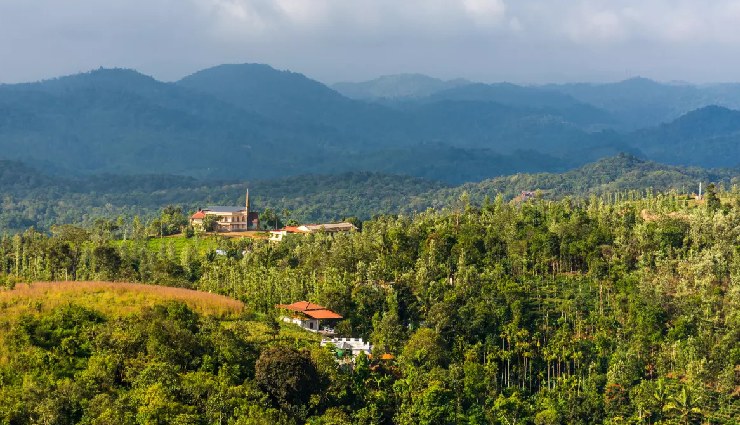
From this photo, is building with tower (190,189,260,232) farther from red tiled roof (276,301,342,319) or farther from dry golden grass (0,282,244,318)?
dry golden grass (0,282,244,318)

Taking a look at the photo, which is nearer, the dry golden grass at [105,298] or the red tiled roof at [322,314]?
the dry golden grass at [105,298]

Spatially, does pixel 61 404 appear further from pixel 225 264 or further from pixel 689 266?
pixel 689 266

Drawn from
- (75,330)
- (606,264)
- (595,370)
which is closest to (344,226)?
(606,264)

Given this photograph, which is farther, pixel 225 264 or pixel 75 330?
pixel 225 264

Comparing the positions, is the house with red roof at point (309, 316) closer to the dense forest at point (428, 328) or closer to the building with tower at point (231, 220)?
the dense forest at point (428, 328)

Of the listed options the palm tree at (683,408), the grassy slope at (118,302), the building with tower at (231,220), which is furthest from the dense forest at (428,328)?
the building with tower at (231,220)

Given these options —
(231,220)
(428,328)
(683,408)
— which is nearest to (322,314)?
(428,328)

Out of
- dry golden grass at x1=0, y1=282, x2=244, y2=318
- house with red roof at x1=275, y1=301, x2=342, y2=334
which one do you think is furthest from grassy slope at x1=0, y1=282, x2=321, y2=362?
house with red roof at x1=275, y1=301, x2=342, y2=334

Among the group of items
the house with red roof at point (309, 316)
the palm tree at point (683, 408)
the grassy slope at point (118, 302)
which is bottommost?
the palm tree at point (683, 408)
